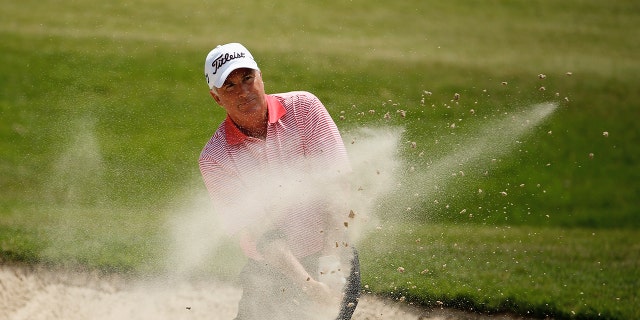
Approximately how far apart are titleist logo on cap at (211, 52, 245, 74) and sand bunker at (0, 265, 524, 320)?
2052 millimetres

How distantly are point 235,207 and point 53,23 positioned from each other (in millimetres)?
6824

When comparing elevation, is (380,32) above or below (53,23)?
below

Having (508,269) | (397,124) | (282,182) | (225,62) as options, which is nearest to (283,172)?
(282,182)

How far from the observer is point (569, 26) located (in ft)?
35.4

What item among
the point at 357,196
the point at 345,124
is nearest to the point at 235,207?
the point at 357,196

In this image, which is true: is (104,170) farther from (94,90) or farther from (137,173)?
(94,90)

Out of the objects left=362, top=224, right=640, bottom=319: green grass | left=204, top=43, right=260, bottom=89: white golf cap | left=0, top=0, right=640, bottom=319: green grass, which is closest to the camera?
left=204, top=43, right=260, bottom=89: white golf cap

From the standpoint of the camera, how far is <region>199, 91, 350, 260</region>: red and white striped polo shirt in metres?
4.09

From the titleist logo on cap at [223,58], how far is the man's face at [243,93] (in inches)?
2.8

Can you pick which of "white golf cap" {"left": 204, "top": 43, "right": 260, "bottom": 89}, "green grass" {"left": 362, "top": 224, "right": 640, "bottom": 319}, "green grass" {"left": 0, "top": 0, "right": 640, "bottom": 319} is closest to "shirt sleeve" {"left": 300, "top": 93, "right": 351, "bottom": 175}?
"white golf cap" {"left": 204, "top": 43, "right": 260, "bottom": 89}

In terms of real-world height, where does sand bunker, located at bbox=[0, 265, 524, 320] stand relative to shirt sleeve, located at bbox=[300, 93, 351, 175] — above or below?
below

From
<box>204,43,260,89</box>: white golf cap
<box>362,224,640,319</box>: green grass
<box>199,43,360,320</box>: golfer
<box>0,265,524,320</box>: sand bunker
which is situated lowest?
<box>362,224,640,319</box>: green grass

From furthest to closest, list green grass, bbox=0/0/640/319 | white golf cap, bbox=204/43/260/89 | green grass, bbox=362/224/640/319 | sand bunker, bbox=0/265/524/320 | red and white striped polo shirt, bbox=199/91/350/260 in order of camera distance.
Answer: green grass, bbox=0/0/640/319 < green grass, bbox=362/224/640/319 < sand bunker, bbox=0/265/524/320 < red and white striped polo shirt, bbox=199/91/350/260 < white golf cap, bbox=204/43/260/89

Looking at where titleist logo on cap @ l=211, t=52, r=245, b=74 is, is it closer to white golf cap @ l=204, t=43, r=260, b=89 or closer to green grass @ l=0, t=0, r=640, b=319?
white golf cap @ l=204, t=43, r=260, b=89
